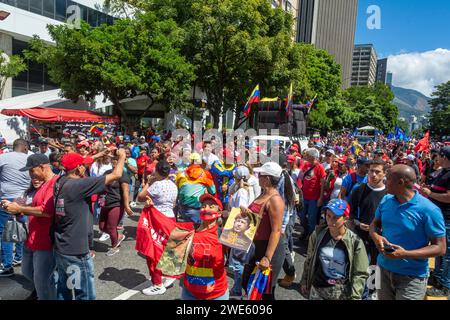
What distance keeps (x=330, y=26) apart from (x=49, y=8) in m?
93.0

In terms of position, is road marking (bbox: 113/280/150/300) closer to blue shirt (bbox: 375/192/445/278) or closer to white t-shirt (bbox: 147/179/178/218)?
white t-shirt (bbox: 147/179/178/218)

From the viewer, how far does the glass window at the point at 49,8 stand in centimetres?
2644

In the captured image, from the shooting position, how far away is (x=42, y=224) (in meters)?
3.65

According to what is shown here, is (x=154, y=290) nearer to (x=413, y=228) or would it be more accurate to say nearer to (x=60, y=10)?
(x=413, y=228)

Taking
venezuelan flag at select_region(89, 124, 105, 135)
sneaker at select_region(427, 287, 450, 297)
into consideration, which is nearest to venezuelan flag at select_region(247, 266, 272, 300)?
sneaker at select_region(427, 287, 450, 297)

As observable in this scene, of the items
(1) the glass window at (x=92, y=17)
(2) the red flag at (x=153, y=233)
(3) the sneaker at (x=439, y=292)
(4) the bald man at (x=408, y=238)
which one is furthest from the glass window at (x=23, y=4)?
(3) the sneaker at (x=439, y=292)

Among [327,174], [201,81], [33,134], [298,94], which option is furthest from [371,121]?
[327,174]

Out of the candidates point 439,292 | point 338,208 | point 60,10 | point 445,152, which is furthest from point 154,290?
point 60,10

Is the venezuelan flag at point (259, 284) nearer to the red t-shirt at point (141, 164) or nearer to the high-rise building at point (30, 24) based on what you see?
the red t-shirt at point (141, 164)

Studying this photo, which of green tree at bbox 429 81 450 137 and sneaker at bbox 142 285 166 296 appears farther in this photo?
green tree at bbox 429 81 450 137

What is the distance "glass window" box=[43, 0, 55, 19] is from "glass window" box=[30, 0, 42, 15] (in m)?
0.45

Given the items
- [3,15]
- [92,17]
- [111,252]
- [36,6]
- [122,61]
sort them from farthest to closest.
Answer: [92,17] < [36,6] < [3,15] < [122,61] < [111,252]

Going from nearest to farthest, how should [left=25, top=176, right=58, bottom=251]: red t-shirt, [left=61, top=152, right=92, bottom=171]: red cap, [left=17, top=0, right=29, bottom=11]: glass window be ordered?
[left=25, top=176, right=58, bottom=251]: red t-shirt < [left=61, top=152, right=92, bottom=171]: red cap < [left=17, top=0, right=29, bottom=11]: glass window

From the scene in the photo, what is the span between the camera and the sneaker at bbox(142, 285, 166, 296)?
4738mm
